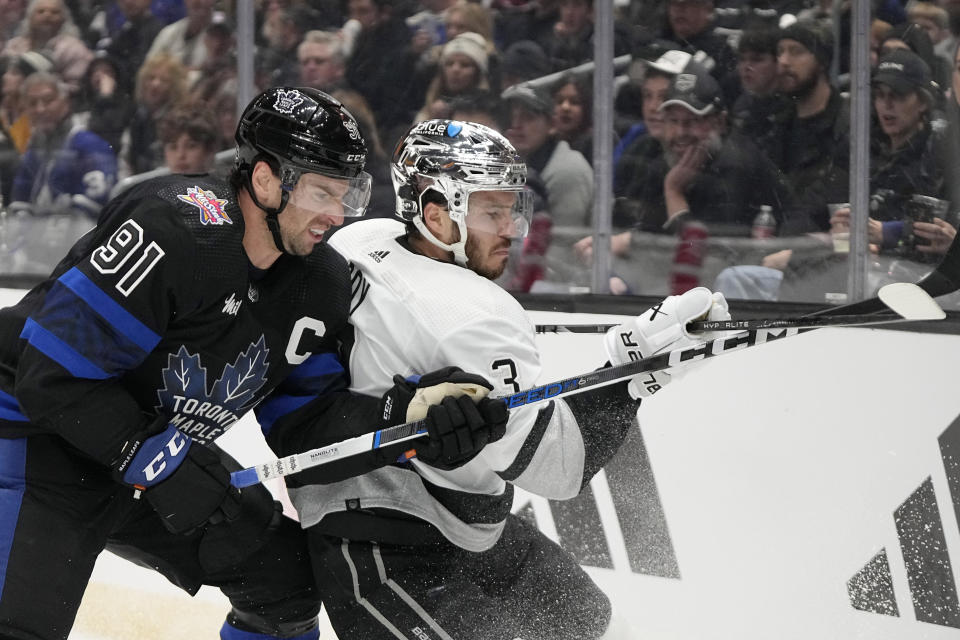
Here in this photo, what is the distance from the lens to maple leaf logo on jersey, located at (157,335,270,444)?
227 cm

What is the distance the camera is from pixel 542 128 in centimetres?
381

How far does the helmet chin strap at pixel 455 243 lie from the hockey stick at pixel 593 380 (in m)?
0.35

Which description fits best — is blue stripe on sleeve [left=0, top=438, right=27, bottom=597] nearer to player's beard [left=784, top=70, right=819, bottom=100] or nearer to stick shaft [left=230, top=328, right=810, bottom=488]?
stick shaft [left=230, top=328, right=810, bottom=488]

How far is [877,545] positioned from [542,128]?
1579 millimetres

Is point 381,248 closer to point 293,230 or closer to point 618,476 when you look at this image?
point 293,230

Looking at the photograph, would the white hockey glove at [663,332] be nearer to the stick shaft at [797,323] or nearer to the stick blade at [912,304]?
the stick shaft at [797,323]

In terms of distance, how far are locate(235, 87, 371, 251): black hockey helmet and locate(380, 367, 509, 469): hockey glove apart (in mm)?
403

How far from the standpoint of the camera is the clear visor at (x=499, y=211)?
7.86 feet

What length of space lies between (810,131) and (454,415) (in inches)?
66.9

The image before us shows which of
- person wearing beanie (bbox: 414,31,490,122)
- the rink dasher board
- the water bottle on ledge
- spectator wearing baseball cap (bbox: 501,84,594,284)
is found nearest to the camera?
the rink dasher board

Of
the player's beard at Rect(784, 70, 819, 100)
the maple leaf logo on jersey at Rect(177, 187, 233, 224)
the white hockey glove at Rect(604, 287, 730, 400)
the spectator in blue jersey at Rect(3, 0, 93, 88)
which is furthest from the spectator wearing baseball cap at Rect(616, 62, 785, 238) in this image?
the spectator in blue jersey at Rect(3, 0, 93, 88)

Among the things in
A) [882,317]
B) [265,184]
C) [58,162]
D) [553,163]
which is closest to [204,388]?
[265,184]

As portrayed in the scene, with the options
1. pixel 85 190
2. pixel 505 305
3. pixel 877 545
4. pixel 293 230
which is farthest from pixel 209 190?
pixel 85 190

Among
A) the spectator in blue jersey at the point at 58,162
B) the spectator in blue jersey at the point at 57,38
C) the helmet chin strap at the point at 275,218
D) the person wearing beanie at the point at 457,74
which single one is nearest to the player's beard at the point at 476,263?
the helmet chin strap at the point at 275,218
